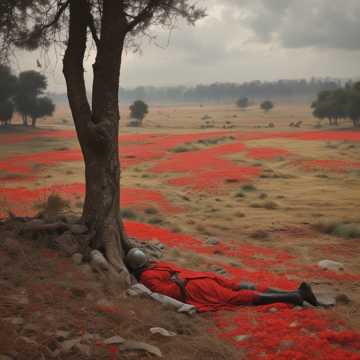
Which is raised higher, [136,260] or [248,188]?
[136,260]

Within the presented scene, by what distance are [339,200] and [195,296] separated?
1244 centimetres

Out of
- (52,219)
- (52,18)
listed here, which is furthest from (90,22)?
(52,219)

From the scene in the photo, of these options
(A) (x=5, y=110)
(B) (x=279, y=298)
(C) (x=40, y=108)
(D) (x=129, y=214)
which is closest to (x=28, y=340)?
(B) (x=279, y=298)

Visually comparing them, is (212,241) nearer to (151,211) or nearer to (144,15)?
(151,211)

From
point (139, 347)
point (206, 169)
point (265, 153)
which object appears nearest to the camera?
point (139, 347)

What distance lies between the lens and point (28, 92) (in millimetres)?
63688

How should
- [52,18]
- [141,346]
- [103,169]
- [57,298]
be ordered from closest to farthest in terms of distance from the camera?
[141,346] < [57,298] < [103,169] < [52,18]

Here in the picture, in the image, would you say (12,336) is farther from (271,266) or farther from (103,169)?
(271,266)

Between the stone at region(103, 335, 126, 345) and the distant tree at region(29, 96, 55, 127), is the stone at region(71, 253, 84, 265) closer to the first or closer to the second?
the stone at region(103, 335, 126, 345)

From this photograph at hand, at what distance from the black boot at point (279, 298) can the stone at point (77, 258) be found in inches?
119

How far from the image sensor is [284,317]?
6586 millimetres

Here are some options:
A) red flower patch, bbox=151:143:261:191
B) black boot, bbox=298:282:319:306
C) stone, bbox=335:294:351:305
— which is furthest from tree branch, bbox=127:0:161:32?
red flower patch, bbox=151:143:261:191

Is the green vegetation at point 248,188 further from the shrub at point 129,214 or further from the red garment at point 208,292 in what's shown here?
the red garment at point 208,292

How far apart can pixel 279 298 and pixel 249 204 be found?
10.6 meters
